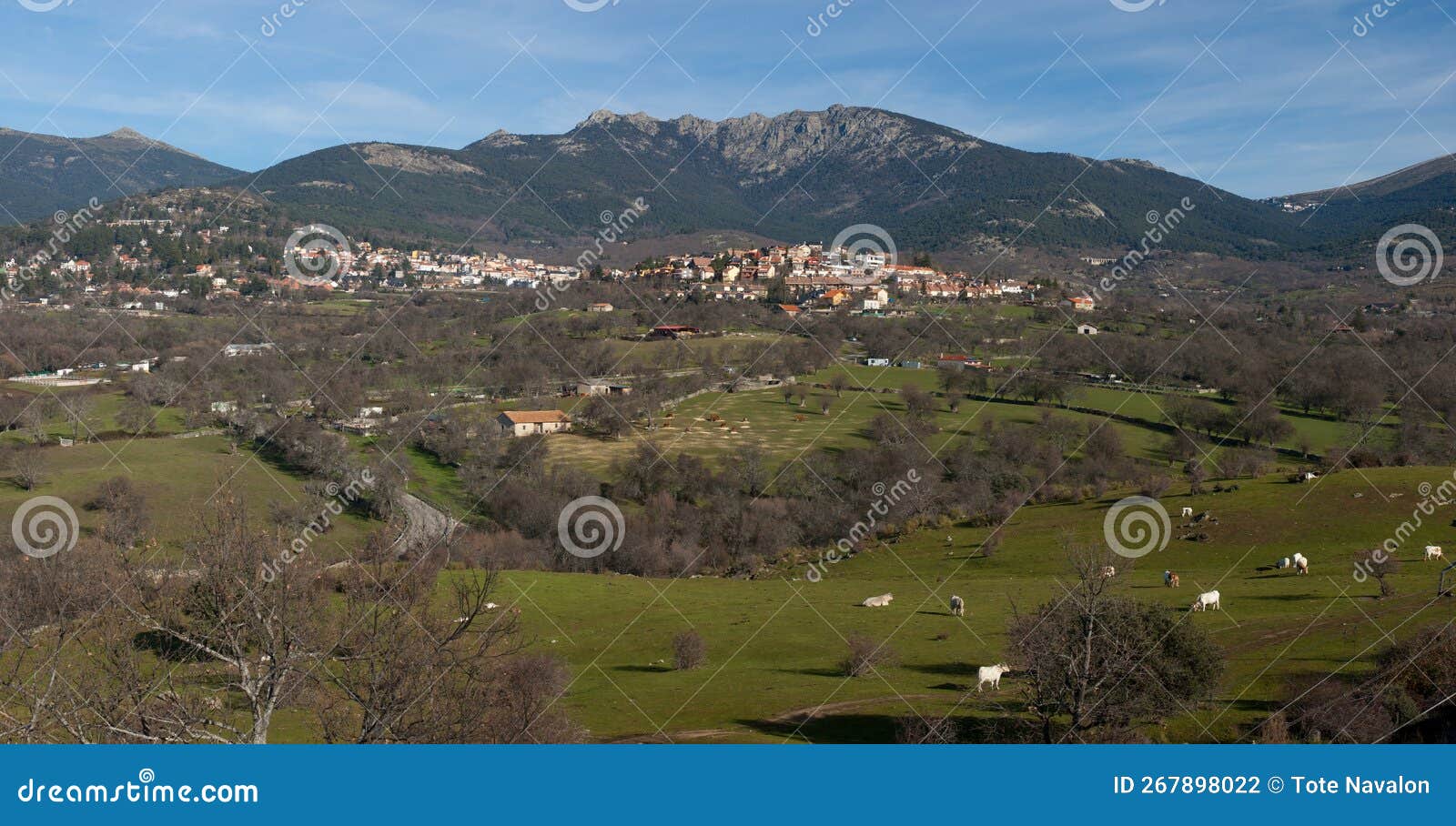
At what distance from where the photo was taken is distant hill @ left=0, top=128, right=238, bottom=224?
438ft

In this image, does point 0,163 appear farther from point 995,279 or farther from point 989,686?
point 989,686

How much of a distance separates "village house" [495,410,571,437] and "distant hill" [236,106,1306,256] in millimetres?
97650

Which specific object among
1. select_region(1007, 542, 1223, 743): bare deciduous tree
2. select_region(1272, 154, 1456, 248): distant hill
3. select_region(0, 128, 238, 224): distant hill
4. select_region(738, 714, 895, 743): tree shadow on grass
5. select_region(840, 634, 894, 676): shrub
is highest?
select_region(1272, 154, 1456, 248): distant hill

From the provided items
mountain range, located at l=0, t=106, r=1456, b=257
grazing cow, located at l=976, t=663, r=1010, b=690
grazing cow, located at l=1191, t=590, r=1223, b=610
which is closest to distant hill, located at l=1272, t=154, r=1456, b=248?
mountain range, located at l=0, t=106, r=1456, b=257

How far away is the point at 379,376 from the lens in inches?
2367

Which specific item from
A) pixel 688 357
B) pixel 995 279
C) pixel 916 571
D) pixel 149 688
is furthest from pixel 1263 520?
pixel 995 279

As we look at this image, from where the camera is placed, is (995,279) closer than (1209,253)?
Yes

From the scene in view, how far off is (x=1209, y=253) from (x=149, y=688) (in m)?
163

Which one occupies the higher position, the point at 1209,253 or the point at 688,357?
the point at 1209,253

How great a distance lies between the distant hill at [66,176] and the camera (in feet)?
438

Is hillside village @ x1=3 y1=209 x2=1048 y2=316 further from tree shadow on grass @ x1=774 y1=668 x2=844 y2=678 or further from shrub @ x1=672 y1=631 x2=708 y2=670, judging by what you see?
tree shadow on grass @ x1=774 y1=668 x2=844 y2=678

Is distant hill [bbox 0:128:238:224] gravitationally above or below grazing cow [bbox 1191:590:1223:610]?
above

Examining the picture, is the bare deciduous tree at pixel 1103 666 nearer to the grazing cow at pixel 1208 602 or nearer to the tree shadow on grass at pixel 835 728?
the tree shadow on grass at pixel 835 728

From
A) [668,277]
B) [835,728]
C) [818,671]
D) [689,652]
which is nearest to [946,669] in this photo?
[818,671]
